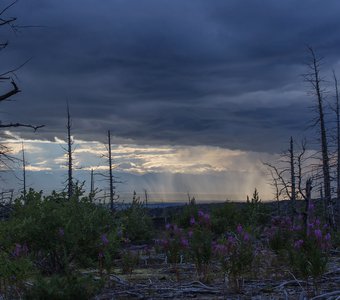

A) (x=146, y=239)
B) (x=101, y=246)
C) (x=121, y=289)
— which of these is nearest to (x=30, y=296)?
(x=121, y=289)

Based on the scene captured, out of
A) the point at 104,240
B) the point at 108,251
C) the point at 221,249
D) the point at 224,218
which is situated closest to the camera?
the point at 221,249

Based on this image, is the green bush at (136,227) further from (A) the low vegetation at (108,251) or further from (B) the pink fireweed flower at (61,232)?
(B) the pink fireweed flower at (61,232)

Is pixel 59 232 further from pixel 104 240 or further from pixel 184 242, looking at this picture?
pixel 184 242

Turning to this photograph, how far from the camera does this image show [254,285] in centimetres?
977

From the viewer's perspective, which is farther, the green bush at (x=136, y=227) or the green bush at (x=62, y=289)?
the green bush at (x=136, y=227)

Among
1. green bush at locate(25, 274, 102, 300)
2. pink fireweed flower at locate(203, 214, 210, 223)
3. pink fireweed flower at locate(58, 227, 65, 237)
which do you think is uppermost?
pink fireweed flower at locate(203, 214, 210, 223)

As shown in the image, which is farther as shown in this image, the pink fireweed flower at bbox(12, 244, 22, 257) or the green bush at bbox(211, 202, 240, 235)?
the green bush at bbox(211, 202, 240, 235)

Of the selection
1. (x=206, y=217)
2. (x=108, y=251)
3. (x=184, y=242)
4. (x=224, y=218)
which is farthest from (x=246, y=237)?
(x=224, y=218)

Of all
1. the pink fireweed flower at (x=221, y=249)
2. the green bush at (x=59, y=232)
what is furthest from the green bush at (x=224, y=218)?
the pink fireweed flower at (x=221, y=249)

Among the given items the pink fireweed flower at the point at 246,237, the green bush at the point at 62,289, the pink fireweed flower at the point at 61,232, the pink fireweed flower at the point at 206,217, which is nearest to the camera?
the green bush at the point at 62,289

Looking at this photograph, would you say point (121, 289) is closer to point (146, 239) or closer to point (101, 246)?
point (101, 246)

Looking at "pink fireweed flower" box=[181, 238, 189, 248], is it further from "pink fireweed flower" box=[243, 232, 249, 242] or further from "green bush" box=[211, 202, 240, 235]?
"green bush" box=[211, 202, 240, 235]

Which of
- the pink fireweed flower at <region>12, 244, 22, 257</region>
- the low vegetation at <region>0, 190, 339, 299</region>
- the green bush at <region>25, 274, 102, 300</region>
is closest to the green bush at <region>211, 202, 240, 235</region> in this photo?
the low vegetation at <region>0, 190, 339, 299</region>

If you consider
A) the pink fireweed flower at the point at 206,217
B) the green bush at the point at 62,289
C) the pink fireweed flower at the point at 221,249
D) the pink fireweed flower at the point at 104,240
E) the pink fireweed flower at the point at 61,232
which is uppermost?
the pink fireweed flower at the point at 206,217
